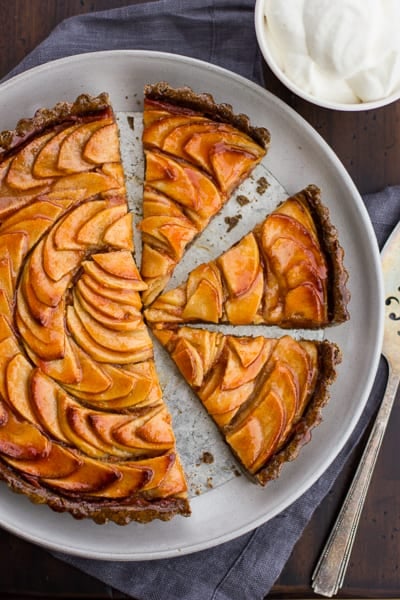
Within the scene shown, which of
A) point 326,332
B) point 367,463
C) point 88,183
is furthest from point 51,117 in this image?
point 367,463

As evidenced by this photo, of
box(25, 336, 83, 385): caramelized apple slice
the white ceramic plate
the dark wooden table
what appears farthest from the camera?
the dark wooden table

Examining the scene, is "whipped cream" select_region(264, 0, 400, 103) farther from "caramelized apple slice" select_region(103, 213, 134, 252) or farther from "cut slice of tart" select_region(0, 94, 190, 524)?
"caramelized apple slice" select_region(103, 213, 134, 252)

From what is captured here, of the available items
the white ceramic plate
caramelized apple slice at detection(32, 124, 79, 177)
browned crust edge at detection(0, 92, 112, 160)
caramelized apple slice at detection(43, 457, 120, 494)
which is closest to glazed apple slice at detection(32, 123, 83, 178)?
caramelized apple slice at detection(32, 124, 79, 177)

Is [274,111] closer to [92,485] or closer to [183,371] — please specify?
[183,371]

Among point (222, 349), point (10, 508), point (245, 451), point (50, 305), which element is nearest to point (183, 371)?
point (222, 349)

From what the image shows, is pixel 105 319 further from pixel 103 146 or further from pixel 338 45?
pixel 338 45

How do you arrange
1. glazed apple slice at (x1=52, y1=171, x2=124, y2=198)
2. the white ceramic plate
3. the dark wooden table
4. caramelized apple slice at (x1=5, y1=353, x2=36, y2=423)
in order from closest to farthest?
caramelized apple slice at (x1=5, y1=353, x2=36, y2=423) < glazed apple slice at (x1=52, y1=171, x2=124, y2=198) < the white ceramic plate < the dark wooden table

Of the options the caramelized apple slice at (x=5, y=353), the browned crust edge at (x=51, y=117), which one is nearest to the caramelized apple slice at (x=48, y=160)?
the browned crust edge at (x=51, y=117)
